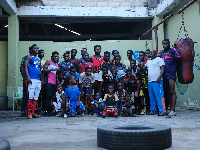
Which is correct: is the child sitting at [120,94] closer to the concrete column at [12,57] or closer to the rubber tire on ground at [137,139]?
the rubber tire on ground at [137,139]

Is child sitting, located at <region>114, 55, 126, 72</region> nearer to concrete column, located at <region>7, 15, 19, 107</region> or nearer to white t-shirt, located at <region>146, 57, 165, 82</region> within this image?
white t-shirt, located at <region>146, 57, 165, 82</region>

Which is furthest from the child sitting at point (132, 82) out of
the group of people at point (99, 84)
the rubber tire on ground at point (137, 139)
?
the rubber tire on ground at point (137, 139)

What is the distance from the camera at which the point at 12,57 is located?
906cm

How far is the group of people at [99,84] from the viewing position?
226 inches

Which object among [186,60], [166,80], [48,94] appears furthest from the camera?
[48,94]

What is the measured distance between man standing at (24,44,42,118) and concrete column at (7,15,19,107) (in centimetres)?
354

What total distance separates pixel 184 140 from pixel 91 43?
727 centimetres

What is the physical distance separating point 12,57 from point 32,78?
3.85 metres

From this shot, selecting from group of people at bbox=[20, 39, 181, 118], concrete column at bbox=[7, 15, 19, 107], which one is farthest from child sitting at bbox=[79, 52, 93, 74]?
concrete column at bbox=[7, 15, 19, 107]

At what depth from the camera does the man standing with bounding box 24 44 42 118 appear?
18.3 ft

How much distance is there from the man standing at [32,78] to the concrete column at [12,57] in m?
3.54

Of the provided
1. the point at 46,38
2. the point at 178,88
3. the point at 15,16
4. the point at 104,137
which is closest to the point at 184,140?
the point at 104,137

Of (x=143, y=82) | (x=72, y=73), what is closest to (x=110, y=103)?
(x=143, y=82)

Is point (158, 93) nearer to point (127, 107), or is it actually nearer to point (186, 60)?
point (127, 107)
